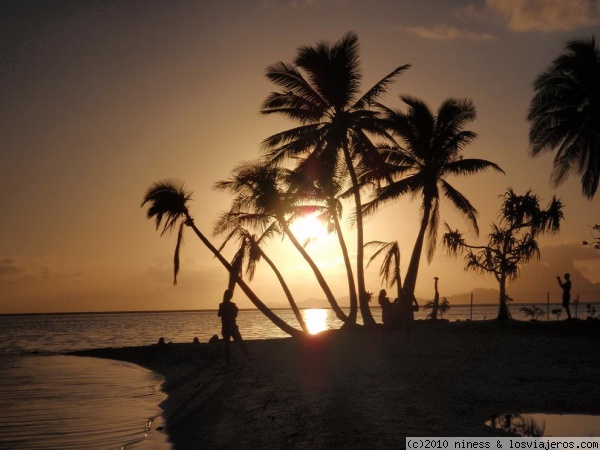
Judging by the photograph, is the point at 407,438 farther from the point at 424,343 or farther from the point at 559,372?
the point at 424,343

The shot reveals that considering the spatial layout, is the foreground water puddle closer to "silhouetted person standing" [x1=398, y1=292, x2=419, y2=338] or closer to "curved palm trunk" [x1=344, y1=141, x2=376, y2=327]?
"silhouetted person standing" [x1=398, y1=292, x2=419, y2=338]

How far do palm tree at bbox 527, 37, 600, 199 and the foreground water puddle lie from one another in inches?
794

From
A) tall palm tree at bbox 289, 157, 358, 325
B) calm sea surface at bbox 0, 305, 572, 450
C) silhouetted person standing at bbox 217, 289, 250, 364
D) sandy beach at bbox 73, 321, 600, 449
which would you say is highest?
Result: tall palm tree at bbox 289, 157, 358, 325

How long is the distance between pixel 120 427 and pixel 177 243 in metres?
14.6

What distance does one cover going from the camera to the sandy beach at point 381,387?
32.2 feet

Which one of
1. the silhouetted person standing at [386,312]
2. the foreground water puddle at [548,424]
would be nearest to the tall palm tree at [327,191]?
the silhouetted person standing at [386,312]

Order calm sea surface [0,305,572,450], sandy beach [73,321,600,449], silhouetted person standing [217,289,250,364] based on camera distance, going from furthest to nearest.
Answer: silhouetted person standing [217,289,250,364]
calm sea surface [0,305,572,450]
sandy beach [73,321,600,449]

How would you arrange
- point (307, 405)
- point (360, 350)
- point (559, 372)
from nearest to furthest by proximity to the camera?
point (307, 405) < point (559, 372) < point (360, 350)

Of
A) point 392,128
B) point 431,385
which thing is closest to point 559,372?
point 431,385

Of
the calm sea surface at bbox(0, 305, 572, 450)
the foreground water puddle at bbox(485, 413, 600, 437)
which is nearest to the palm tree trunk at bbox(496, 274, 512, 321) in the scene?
the calm sea surface at bbox(0, 305, 572, 450)

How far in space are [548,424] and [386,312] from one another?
13242 mm

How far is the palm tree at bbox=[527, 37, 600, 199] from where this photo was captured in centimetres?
2695

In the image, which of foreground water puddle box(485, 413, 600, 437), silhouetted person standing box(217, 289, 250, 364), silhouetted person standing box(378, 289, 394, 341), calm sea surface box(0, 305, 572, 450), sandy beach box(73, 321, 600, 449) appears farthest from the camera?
silhouetted person standing box(378, 289, 394, 341)

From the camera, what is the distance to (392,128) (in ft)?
93.4
